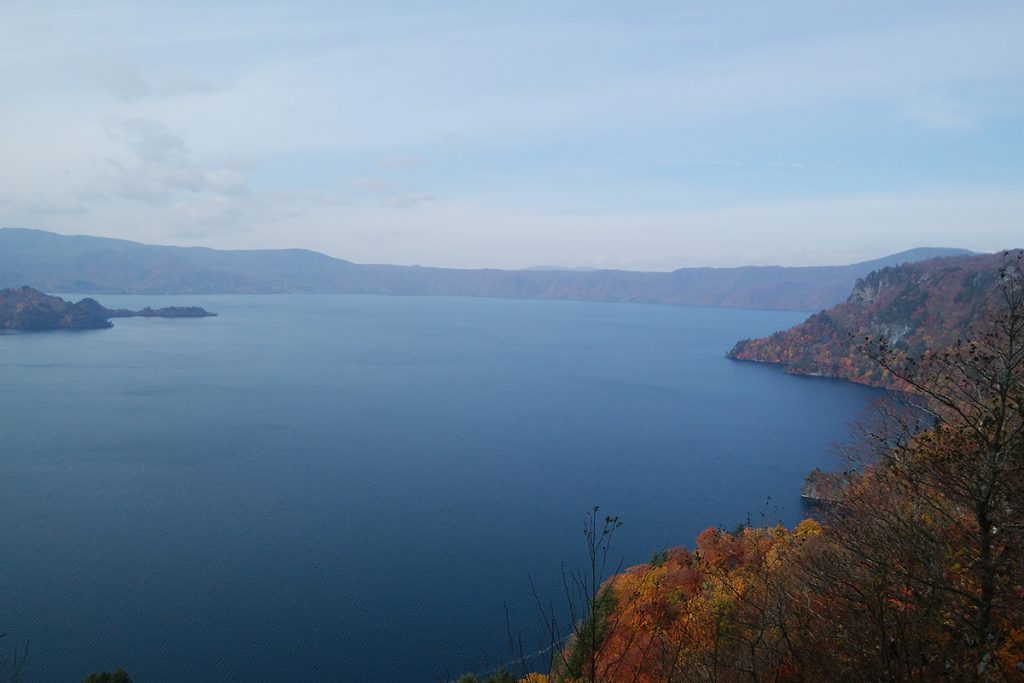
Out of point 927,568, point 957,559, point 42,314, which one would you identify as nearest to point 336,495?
point 957,559

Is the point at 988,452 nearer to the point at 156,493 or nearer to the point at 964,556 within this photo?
the point at 964,556

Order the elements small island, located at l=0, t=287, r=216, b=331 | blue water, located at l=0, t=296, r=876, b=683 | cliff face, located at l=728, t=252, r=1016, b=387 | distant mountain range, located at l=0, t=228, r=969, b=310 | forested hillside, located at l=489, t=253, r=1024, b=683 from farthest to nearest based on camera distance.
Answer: distant mountain range, located at l=0, t=228, r=969, b=310 < small island, located at l=0, t=287, r=216, b=331 < cliff face, located at l=728, t=252, r=1016, b=387 < blue water, located at l=0, t=296, r=876, b=683 < forested hillside, located at l=489, t=253, r=1024, b=683

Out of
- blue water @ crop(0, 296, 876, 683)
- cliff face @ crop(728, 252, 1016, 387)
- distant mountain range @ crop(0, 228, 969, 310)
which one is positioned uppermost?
distant mountain range @ crop(0, 228, 969, 310)

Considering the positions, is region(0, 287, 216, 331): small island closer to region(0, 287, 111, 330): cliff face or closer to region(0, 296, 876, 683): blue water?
region(0, 287, 111, 330): cliff face

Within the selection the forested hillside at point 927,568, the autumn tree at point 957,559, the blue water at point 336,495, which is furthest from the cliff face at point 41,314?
the autumn tree at point 957,559

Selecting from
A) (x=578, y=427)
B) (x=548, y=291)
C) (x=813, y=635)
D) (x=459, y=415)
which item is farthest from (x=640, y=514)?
(x=548, y=291)

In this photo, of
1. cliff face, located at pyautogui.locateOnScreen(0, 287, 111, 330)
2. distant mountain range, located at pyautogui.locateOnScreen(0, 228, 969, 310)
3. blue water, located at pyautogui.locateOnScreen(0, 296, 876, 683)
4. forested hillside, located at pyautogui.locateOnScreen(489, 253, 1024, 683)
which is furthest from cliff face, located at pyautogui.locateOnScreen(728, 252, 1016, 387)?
distant mountain range, located at pyautogui.locateOnScreen(0, 228, 969, 310)

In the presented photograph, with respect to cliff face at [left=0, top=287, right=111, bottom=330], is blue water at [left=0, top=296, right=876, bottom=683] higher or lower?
lower

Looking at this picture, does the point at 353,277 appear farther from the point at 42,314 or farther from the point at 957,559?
the point at 957,559
